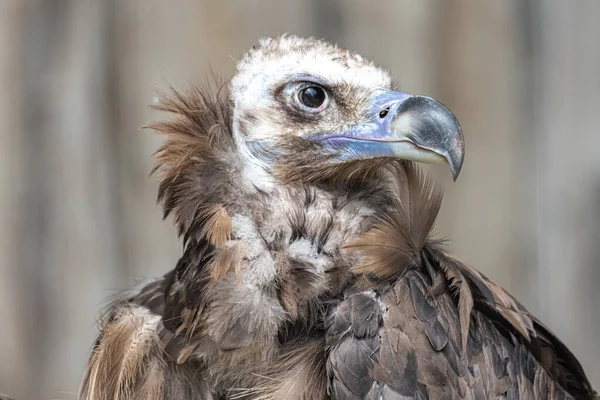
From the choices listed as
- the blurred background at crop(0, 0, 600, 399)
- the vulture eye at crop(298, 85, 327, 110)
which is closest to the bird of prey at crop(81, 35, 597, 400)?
the vulture eye at crop(298, 85, 327, 110)

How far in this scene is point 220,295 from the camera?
4.08ft

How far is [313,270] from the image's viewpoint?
125 cm

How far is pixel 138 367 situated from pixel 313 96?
60cm

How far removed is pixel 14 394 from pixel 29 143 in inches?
28.8

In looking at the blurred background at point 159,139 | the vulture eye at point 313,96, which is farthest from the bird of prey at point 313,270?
the blurred background at point 159,139

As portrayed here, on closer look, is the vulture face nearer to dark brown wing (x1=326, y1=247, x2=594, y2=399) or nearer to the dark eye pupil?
the dark eye pupil

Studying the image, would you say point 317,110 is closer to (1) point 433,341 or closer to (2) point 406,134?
(2) point 406,134

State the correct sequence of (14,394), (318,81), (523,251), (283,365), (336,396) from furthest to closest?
(523,251), (14,394), (318,81), (283,365), (336,396)

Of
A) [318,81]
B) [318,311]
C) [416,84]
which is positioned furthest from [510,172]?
[318,311]

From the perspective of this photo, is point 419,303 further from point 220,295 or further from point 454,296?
point 220,295

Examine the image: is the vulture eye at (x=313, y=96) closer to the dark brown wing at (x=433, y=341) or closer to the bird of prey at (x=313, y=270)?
the bird of prey at (x=313, y=270)

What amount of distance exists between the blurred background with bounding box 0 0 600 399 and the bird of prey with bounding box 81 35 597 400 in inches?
29.2

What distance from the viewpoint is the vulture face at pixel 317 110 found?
4.31 feet

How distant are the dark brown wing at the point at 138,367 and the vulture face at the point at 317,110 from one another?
38 centimetres
